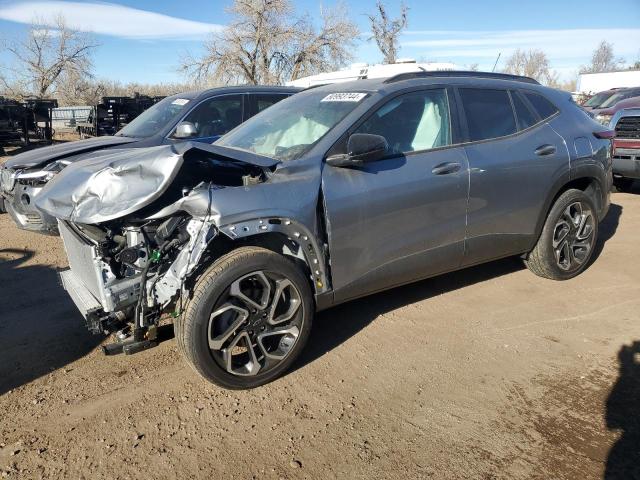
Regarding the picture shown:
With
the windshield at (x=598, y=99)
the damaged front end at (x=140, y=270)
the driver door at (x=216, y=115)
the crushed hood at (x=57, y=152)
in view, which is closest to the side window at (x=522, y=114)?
the damaged front end at (x=140, y=270)

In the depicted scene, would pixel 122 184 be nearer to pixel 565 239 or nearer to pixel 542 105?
pixel 542 105

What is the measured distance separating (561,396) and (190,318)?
7.55ft

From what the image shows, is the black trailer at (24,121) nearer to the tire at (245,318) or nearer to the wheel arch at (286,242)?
the wheel arch at (286,242)

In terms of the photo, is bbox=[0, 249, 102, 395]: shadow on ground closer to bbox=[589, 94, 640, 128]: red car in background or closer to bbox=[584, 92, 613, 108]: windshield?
bbox=[589, 94, 640, 128]: red car in background

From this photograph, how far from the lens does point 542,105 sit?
4.73 metres

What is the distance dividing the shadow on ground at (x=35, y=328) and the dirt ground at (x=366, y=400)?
0.02 metres

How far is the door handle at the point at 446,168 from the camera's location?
12.5 feet

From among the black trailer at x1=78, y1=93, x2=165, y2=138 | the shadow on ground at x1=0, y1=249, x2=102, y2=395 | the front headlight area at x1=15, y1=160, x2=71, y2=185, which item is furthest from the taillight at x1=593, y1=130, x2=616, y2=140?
the black trailer at x1=78, y1=93, x2=165, y2=138

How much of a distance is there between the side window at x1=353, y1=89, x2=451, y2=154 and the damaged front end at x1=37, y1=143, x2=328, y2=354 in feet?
2.80

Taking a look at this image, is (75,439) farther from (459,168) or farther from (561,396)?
(459,168)

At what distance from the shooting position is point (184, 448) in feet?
A: 8.76

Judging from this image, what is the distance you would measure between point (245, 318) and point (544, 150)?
312cm

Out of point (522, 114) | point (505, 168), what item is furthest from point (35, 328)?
point (522, 114)

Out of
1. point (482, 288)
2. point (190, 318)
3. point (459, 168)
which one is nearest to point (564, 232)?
point (482, 288)
